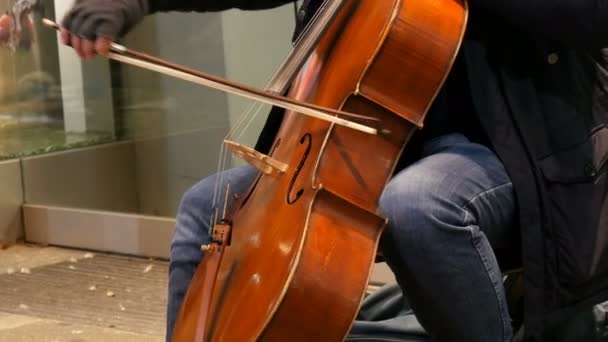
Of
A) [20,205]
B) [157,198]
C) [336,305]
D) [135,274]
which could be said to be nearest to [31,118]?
[20,205]

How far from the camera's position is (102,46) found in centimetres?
85

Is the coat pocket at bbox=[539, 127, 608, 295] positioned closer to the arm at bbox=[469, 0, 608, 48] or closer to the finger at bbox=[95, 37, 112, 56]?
the arm at bbox=[469, 0, 608, 48]

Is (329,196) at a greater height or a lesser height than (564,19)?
lesser

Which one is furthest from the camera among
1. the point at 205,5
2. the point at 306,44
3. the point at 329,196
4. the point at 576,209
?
the point at 205,5

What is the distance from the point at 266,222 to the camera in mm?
849

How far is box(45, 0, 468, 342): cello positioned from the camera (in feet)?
2.45

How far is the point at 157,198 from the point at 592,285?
1809mm

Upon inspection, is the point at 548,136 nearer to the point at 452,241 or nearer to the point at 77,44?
the point at 452,241

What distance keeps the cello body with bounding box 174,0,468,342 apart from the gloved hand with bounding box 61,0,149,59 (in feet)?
0.73

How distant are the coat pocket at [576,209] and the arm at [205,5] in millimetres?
501

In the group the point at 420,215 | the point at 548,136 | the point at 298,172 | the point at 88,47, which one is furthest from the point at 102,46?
the point at 548,136

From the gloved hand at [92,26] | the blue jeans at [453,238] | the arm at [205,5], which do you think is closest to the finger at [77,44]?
the gloved hand at [92,26]

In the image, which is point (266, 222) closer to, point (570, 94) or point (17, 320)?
point (570, 94)

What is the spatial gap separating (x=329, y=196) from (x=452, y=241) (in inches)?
6.0
